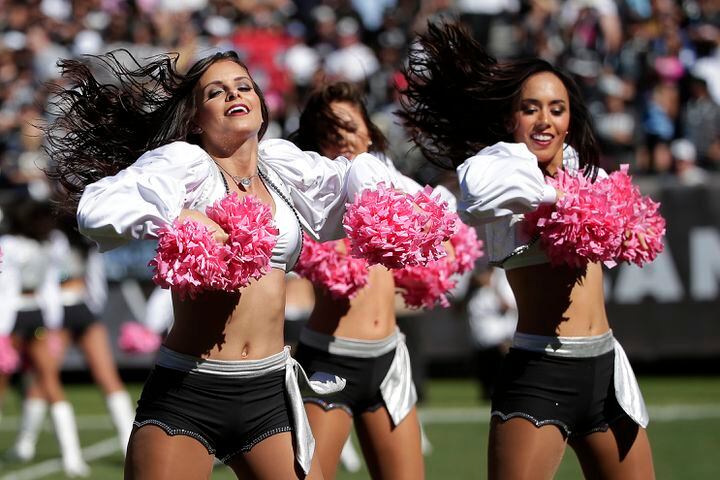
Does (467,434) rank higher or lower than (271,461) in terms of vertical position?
lower

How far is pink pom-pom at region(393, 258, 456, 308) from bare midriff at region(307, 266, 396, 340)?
0.38ft

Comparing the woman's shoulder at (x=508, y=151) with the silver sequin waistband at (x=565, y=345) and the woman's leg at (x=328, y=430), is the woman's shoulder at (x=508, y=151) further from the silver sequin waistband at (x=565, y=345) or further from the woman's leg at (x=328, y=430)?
the woman's leg at (x=328, y=430)

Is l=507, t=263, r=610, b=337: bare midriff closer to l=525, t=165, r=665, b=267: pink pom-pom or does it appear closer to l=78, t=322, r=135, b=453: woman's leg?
l=525, t=165, r=665, b=267: pink pom-pom

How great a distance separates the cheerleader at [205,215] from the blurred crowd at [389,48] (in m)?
6.77

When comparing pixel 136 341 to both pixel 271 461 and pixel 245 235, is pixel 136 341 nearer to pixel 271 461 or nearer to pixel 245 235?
pixel 271 461

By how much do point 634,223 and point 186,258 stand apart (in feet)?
5.11

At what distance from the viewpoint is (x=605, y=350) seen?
4250mm

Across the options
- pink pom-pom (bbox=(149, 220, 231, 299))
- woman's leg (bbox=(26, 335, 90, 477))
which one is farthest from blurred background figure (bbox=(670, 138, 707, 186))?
pink pom-pom (bbox=(149, 220, 231, 299))

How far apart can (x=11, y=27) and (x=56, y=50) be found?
4.44ft

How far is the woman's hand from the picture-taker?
3.54 m

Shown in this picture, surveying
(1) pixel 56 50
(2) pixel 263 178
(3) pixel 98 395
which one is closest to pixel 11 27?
(1) pixel 56 50

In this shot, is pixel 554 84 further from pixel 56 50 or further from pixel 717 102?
pixel 56 50

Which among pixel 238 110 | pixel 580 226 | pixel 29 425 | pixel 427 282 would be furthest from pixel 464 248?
pixel 29 425

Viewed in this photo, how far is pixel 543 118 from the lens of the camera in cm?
429
